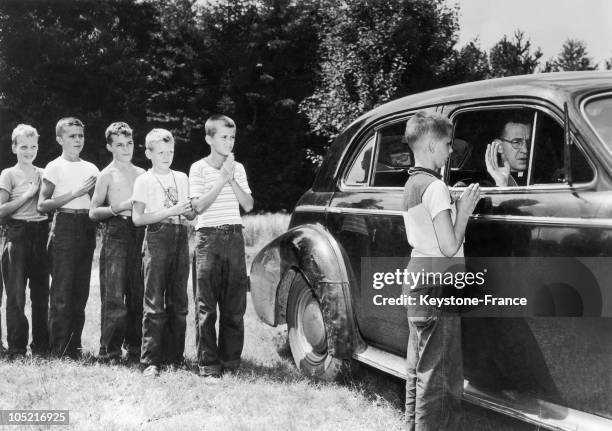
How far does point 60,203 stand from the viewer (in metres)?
4.77

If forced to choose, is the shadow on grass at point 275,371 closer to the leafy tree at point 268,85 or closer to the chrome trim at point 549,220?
the chrome trim at point 549,220

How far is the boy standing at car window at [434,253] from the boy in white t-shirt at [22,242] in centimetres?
339

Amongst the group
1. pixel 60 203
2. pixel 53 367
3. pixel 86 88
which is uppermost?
pixel 86 88

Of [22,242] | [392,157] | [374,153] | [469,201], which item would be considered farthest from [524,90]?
[22,242]

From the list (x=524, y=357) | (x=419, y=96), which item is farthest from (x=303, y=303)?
(x=524, y=357)

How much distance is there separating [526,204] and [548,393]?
83cm

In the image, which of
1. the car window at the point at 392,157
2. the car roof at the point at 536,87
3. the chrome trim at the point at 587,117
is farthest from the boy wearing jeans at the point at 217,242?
the chrome trim at the point at 587,117

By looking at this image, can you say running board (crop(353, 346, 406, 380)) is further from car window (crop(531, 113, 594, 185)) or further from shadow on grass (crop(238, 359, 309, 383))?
car window (crop(531, 113, 594, 185))

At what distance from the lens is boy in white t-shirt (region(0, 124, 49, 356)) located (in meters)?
4.93

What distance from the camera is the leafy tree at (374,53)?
2400cm

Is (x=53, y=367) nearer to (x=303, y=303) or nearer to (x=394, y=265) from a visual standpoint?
(x=303, y=303)

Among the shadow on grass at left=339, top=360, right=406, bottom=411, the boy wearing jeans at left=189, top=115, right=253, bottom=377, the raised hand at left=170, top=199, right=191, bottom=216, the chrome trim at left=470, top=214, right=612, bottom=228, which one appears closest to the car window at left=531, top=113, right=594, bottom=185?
the chrome trim at left=470, top=214, right=612, bottom=228

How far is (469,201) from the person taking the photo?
→ 276 cm

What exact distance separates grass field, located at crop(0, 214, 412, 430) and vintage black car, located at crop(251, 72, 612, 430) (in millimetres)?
323
